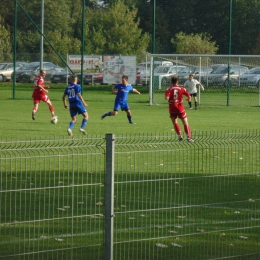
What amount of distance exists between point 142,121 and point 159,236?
66.3ft

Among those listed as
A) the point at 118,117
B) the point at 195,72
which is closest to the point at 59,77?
the point at 195,72

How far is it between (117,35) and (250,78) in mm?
27653

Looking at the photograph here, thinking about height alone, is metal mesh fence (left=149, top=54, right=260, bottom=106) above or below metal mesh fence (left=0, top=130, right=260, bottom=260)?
above

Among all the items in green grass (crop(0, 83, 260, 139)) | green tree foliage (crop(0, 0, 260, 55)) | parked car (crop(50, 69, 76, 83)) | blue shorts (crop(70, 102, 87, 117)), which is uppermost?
green tree foliage (crop(0, 0, 260, 55))

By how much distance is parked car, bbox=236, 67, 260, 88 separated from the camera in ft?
139

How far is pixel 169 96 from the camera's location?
23.4m

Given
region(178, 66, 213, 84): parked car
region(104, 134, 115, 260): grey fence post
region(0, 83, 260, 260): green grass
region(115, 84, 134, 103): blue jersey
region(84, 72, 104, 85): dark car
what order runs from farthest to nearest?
region(84, 72, 104, 85): dark car, region(178, 66, 213, 84): parked car, region(115, 84, 134, 103): blue jersey, region(0, 83, 260, 260): green grass, region(104, 134, 115, 260): grey fence post

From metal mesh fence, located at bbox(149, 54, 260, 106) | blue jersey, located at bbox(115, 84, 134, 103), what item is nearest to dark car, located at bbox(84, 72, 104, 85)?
metal mesh fence, located at bbox(149, 54, 260, 106)

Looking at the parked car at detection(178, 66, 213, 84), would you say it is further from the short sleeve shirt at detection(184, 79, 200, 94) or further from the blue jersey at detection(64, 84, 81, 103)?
the blue jersey at detection(64, 84, 81, 103)

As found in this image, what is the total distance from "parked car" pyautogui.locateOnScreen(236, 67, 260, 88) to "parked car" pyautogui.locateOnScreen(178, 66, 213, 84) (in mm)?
2105

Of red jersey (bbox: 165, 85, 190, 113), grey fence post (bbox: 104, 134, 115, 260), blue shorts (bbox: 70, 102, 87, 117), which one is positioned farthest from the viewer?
blue shorts (bbox: 70, 102, 87, 117)

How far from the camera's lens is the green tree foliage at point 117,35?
217 ft

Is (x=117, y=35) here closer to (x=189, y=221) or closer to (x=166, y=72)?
(x=166, y=72)

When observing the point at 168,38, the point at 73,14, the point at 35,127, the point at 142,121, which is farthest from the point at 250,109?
the point at 73,14
